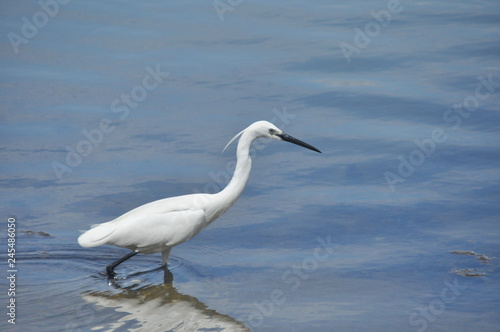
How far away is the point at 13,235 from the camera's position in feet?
25.2

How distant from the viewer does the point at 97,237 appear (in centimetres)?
709

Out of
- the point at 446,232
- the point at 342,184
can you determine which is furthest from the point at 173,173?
the point at 446,232

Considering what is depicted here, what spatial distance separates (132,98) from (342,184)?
3.69 m

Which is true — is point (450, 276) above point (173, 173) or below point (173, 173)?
below

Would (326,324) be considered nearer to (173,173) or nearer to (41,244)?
(41,244)
